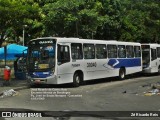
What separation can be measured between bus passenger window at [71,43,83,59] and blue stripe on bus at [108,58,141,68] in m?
3.71

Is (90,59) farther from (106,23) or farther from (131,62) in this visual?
(106,23)

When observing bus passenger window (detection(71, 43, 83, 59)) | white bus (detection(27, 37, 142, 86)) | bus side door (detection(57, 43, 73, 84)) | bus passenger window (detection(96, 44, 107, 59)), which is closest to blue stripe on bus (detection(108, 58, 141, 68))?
white bus (detection(27, 37, 142, 86))

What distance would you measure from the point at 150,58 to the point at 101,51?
27.1 ft

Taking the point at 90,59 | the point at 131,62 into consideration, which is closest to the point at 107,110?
the point at 90,59

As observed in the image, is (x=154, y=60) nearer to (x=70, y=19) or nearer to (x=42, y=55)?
(x=70, y=19)

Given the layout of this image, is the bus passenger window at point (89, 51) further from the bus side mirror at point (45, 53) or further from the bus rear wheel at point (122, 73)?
the bus rear wheel at point (122, 73)

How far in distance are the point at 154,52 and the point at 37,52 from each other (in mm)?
14231

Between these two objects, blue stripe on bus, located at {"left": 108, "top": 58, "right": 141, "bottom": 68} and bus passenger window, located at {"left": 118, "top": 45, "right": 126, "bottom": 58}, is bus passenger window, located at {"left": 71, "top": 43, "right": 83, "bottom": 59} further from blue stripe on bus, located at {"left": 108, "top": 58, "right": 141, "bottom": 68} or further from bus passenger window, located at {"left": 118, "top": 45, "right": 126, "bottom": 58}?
bus passenger window, located at {"left": 118, "top": 45, "right": 126, "bottom": 58}

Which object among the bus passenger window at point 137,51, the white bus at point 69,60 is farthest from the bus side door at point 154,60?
the white bus at point 69,60

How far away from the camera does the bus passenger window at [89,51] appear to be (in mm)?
23891

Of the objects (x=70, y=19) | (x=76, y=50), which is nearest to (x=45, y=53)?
(x=76, y=50)

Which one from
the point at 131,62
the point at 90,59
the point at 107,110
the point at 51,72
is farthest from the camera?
the point at 131,62

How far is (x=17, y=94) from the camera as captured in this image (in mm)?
18781

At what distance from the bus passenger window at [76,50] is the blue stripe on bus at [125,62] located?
3707 mm
